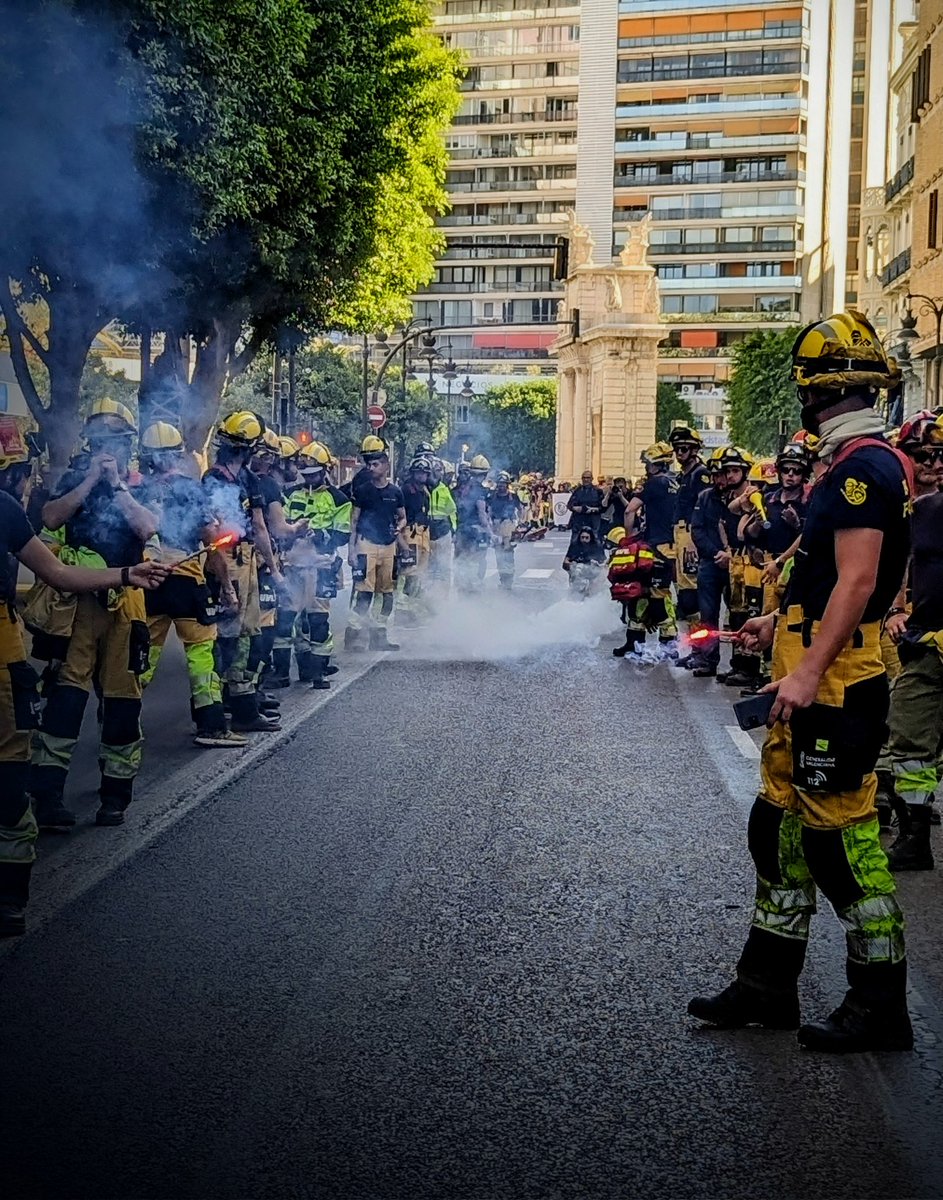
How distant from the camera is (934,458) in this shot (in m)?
7.38

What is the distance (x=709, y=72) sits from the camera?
3797 inches

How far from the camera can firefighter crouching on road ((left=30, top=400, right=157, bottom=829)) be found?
289 inches

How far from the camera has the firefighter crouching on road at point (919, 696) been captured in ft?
22.8

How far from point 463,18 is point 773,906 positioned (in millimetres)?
111062

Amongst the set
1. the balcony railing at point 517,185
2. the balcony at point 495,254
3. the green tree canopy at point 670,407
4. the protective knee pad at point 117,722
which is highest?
the balcony railing at point 517,185

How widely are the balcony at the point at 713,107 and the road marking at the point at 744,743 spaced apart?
89.9 metres

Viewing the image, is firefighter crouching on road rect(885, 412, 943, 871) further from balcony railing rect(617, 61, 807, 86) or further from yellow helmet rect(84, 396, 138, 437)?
balcony railing rect(617, 61, 807, 86)

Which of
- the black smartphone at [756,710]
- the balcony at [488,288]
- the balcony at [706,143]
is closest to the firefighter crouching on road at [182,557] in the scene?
the black smartphone at [756,710]

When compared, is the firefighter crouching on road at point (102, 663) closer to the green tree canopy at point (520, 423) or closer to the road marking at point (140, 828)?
the road marking at point (140, 828)

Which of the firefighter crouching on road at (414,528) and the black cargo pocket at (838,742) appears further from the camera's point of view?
the firefighter crouching on road at (414,528)

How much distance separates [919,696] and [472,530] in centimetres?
1584

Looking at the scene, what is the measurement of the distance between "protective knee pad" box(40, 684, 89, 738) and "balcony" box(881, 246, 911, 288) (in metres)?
49.7

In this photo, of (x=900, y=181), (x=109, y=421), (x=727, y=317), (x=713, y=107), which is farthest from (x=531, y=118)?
(x=109, y=421)

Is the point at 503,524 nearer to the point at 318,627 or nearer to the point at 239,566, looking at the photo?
the point at 318,627
